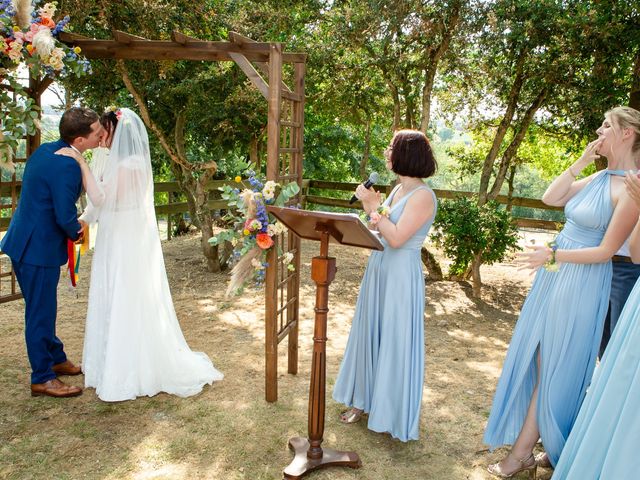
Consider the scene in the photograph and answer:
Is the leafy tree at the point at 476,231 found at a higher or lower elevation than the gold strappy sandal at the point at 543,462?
higher

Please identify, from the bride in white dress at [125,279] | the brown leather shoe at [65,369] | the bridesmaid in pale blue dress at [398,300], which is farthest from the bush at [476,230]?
the brown leather shoe at [65,369]

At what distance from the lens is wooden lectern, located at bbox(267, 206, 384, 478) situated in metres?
2.89

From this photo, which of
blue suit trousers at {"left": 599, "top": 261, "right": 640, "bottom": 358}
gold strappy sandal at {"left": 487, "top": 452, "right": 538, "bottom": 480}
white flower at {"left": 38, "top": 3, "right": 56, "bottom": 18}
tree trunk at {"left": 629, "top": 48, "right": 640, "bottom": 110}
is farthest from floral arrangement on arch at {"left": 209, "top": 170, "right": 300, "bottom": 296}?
tree trunk at {"left": 629, "top": 48, "right": 640, "bottom": 110}

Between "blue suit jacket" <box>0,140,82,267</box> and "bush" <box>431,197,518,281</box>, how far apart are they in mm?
4698

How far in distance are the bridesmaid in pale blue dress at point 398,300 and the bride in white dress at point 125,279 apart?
1518 millimetres

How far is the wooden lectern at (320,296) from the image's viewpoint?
2893mm

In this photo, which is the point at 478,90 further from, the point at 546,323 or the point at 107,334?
the point at 107,334

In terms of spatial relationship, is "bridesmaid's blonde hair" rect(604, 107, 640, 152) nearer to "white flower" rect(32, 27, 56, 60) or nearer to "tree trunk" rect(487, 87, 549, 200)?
"white flower" rect(32, 27, 56, 60)

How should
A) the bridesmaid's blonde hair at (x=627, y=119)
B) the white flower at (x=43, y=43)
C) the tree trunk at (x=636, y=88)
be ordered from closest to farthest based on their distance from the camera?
the bridesmaid's blonde hair at (x=627, y=119)
the white flower at (x=43, y=43)
the tree trunk at (x=636, y=88)

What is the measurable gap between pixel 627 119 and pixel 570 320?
1.13 metres

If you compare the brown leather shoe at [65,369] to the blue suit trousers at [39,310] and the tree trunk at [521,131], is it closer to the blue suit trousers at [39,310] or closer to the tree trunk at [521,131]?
the blue suit trousers at [39,310]

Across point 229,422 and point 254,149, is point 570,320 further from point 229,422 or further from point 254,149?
point 254,149

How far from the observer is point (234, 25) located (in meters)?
7.31

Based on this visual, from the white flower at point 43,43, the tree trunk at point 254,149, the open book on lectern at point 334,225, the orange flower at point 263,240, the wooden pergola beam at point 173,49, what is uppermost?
the wooden pergola beam at point 173,49
